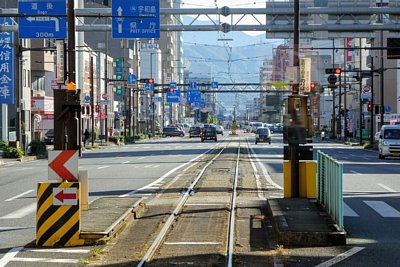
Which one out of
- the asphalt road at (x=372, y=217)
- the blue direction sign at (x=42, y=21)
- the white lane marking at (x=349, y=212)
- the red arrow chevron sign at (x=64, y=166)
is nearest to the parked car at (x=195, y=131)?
the blue direction sign at (x=42, y=21)

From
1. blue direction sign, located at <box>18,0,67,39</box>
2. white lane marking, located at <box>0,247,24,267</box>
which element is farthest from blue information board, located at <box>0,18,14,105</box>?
white lane marking, located at <box>0,247,24,267</box>

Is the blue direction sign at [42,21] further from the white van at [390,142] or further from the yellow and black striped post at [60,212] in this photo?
the white van at [390,142]

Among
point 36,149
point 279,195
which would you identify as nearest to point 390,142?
point 36,149

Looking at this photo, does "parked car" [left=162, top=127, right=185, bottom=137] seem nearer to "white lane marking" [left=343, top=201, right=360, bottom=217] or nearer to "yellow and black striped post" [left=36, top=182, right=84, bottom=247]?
"white lane marking" [left=343, top=201, right=360, bottom=217]

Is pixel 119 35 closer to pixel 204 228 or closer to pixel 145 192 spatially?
pixel 145 192

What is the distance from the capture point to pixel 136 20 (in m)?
32.6

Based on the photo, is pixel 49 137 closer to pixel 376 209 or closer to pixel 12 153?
pixel 12 153

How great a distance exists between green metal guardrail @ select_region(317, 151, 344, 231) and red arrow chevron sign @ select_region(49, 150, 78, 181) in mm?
4648

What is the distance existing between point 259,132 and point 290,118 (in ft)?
197

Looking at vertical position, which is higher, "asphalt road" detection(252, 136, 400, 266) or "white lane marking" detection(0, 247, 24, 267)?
"white lane marking" detection(0, 247, 24, 267)

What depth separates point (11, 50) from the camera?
1811 inches

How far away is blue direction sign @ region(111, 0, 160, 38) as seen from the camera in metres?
32.4

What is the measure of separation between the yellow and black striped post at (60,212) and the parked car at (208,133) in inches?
2964

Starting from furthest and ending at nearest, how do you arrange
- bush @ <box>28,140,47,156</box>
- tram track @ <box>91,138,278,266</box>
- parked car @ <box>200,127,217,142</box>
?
parked car @ <box>200,127,217,142</box>, bush @ <box>28,140,47,156</box>, tram track @ <box>91,138,278,266</box>
